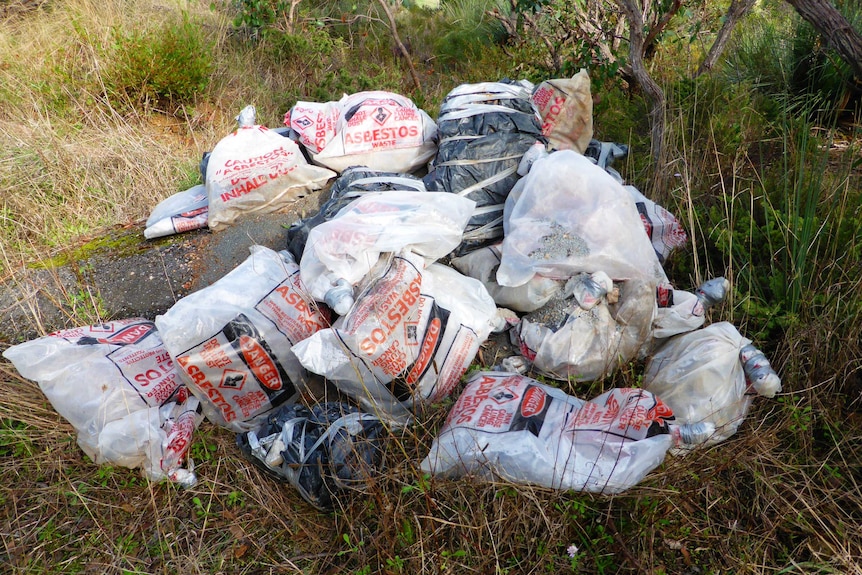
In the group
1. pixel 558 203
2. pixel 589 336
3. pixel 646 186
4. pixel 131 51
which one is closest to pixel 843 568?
pixel 589 336

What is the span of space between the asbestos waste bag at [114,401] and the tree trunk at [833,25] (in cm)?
280

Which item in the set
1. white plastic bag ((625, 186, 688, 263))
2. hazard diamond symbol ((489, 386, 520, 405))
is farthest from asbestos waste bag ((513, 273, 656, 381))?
white plastic bag ((625, 186, 688, 263))

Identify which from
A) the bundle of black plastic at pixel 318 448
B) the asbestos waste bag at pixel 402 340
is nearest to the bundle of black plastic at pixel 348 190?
the asbestos waste bag at pixel 402 340

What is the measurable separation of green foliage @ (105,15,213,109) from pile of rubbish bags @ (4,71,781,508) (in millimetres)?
2066

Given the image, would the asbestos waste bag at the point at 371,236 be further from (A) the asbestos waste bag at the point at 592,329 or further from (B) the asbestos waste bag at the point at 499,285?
(A) the asbestos waste bag at the point at 592,329

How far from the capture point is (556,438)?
1.67 meters

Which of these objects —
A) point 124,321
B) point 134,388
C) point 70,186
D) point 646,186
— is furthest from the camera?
point 70,186

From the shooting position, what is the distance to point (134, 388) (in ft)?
6.40

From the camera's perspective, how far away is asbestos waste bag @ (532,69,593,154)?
2.75m

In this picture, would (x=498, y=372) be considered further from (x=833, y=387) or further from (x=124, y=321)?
(x=124, y=321)

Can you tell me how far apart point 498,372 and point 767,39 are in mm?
2877

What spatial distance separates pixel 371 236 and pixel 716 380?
1.14m

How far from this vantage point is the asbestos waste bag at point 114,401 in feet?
6.07

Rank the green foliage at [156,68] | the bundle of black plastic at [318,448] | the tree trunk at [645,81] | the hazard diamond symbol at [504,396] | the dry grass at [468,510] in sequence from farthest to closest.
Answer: the green foliage at [156,68]
the tree trunk at [645,81]
the hazard diamond symbol at [504,396]
the bundle of black plastic at [318,448]
the dry grass at [468,510]
